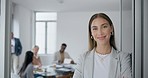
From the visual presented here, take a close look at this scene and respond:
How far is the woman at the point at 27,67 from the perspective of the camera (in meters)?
2.20

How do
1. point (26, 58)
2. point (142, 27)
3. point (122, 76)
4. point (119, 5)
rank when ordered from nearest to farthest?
point (142, 27), point (122, 76), point (119, 5), point (26, 58)

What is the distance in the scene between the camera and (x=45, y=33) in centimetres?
283

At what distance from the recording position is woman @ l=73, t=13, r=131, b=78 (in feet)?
3.70

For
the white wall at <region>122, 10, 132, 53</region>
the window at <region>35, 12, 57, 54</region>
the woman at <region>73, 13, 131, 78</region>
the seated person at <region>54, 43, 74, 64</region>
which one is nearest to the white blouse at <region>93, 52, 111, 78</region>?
the woman at <region>73, 13, 131, 78</region>

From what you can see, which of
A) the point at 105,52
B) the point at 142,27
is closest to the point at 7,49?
the point at 105,52

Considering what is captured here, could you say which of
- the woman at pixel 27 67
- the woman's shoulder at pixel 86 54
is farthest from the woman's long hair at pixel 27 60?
the woman's shoulder at pixel 86 54

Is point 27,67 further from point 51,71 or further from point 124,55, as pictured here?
point 124,55

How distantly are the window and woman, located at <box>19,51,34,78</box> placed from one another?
152 mm

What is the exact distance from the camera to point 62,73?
230cm

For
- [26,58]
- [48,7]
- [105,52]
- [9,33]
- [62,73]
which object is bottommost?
[62,73]

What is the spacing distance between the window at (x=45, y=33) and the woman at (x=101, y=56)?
1009 mm

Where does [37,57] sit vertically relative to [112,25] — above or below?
below

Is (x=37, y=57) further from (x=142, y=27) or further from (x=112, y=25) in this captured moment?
(x=142, y=27)

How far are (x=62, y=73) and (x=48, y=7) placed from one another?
2.40 feet
